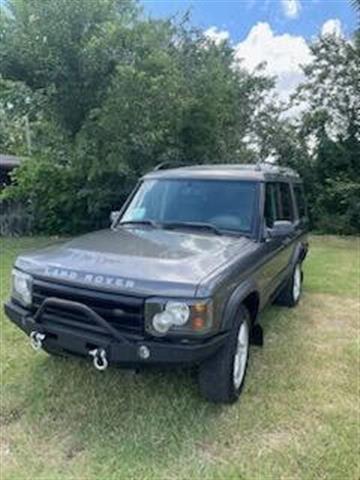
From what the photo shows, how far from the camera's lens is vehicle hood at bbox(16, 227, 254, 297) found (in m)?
3.48

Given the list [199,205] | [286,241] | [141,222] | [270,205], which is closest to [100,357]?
[141,222]

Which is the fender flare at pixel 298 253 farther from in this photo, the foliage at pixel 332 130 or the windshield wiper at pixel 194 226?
the foliage at pixel 332 130

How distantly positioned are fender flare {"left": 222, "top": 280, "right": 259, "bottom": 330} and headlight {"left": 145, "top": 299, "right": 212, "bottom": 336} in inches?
10.6

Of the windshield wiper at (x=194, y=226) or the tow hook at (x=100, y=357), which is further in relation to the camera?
the windshield wiper at (x=194, y=226)

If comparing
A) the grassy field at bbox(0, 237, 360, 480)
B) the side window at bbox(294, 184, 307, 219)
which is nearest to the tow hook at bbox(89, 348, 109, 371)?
the grassy field at bbox(0, 237, 360, 480)

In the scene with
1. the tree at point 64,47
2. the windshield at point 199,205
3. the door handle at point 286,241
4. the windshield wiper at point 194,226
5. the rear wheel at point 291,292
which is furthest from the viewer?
the tree at point 64,47

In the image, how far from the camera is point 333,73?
17.7 m

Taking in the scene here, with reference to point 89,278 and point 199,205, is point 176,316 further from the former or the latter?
point 199,205

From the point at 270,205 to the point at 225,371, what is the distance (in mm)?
2070

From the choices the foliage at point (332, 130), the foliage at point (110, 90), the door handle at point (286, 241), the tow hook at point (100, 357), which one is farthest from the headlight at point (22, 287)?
the foliage at point (332, 130)

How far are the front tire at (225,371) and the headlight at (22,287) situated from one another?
4.47ft

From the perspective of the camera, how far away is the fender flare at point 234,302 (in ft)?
12.0

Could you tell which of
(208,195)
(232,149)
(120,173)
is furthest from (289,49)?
(208,195)

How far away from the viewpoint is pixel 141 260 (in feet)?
12.4
